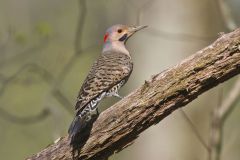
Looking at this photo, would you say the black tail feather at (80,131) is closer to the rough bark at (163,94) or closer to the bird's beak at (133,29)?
the rough bark at (163,94)

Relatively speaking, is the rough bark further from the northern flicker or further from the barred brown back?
the barred brown back

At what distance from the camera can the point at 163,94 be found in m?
5.20

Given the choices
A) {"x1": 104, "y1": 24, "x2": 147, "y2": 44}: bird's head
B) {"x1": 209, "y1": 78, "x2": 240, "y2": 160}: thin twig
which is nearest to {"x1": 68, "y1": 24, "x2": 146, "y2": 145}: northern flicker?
{"x1": 104, "y1": 24, "x2": 147, "y2": 44}: bird's head

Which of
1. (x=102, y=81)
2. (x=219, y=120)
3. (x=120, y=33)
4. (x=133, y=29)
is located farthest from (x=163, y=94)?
(x=120, y=33)

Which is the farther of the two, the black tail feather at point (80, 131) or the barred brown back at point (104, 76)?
the barred brown back at point (104, 76)

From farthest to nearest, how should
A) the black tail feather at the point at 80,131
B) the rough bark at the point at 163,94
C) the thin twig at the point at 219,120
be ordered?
the thin twig at the point at 219,120
the black tail feather at the point at 80,131
the rough bark at the point at 163,94

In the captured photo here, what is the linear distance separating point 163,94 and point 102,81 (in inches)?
40.6

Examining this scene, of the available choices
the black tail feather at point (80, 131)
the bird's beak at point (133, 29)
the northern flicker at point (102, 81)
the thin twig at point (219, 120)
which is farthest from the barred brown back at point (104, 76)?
the thin twig at point (219, 120)

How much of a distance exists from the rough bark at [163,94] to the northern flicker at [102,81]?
0.79 ft

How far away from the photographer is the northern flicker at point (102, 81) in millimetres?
5688

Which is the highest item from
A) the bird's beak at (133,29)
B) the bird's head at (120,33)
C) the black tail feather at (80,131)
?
the bird's head at (120,33)

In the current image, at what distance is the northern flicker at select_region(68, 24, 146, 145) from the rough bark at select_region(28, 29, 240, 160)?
24 centimetres

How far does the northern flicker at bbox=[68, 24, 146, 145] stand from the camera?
569cm

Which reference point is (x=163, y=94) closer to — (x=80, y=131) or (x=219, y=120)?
(x=80, y=131)
